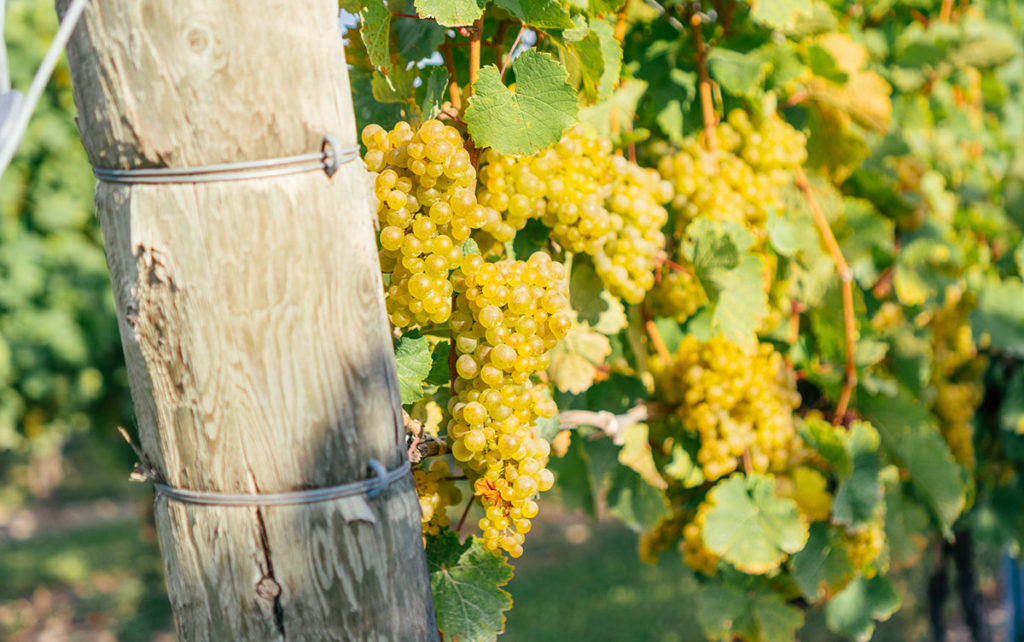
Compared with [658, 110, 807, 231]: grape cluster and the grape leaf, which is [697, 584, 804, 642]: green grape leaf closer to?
the grape leaf

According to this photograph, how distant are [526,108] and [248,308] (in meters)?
0.48

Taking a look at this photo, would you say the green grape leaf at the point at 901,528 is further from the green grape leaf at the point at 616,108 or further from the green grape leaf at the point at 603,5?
the green grape leaf at the point at 603,5

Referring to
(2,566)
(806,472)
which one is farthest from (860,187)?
(2,566)

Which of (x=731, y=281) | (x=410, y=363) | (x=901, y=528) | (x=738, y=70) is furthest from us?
(x=901, y=528)

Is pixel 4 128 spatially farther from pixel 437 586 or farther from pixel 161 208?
pixel 437 586

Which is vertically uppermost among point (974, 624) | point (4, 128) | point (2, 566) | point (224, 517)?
point (4, 128)

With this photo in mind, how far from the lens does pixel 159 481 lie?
92 cm

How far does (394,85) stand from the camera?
1.18 metres

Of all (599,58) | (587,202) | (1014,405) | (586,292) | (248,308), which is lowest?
(1014,405)

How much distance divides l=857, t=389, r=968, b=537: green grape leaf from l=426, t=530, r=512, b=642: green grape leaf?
1.26m

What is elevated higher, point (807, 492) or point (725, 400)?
point (725, 400)

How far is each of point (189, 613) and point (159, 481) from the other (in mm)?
148

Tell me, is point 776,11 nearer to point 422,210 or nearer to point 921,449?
point 422,210

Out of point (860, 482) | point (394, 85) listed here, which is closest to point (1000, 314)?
point (860, 482)
